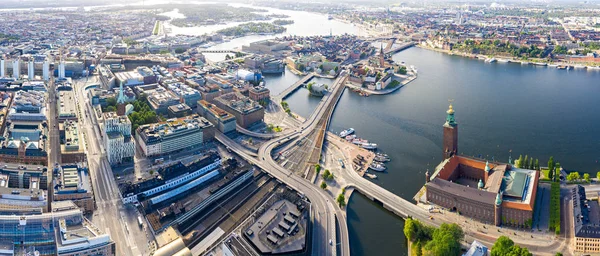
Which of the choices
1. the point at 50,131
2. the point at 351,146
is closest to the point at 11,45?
the point at 50,131

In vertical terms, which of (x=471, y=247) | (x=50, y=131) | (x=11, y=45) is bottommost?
(x=471, y=247)

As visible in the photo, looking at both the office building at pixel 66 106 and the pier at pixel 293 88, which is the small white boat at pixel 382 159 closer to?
the pier at pixel 293 88

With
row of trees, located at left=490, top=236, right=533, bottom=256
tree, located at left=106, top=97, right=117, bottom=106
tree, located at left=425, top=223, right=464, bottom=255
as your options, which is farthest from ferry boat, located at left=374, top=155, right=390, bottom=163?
tree, located at left=106, top=97, right=117, bottom=106

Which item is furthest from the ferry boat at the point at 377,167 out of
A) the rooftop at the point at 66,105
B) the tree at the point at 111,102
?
the tree at the point at 111,102

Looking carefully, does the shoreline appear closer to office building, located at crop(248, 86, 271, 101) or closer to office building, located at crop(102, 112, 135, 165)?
office building, located at crop(248, 86, 271, 101)

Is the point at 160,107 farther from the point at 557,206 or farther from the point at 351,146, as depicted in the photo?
the point at 557,206
